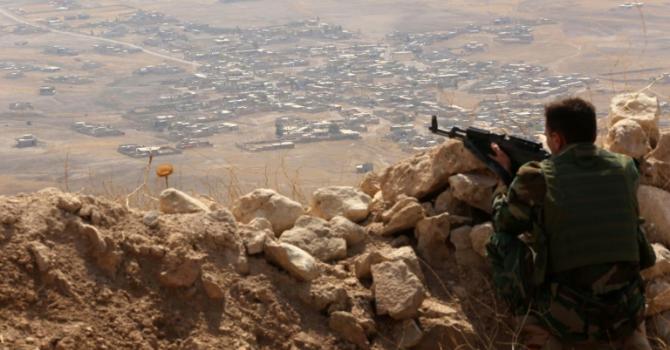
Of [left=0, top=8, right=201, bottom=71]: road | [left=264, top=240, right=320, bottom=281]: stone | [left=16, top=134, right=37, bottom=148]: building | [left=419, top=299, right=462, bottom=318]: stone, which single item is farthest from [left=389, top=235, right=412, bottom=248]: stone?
[left=0, top=8, right=201, bottom=71]: road

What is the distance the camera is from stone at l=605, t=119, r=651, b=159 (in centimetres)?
552

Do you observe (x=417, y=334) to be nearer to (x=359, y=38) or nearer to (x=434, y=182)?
(x=434, y=182)

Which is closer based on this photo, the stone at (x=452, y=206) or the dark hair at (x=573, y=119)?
the dark hair at (x=573, y=119)

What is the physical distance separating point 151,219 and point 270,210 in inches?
40.0

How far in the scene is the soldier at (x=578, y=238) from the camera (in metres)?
3.90

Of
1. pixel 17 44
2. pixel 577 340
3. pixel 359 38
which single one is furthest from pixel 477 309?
pixel 17 44

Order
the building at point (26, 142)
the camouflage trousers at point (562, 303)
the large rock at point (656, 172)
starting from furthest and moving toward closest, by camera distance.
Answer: the building at point (26, 142) → the large rock at point (656, 172) → the camouflage trousers at point (562, 303)

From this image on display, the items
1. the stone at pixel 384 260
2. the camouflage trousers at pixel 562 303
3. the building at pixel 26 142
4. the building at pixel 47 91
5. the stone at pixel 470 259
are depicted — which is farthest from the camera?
the building at pixel 47 91

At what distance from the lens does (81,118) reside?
91.2 ft

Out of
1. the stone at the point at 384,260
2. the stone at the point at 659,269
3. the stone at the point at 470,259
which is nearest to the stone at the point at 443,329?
the stone at the point at 384,260

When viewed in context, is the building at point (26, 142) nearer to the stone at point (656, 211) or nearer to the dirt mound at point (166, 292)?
the dirt mound at point (166, 292)

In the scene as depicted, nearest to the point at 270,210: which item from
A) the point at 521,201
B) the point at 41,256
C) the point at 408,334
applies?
the point at 408,334

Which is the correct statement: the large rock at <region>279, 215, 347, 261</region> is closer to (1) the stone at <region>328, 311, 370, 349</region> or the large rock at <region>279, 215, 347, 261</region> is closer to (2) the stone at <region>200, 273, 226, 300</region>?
(1) the stone at <region>328, 311, 370, 349</region>

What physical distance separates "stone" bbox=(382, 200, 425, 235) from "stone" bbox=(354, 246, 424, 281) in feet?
1.01
